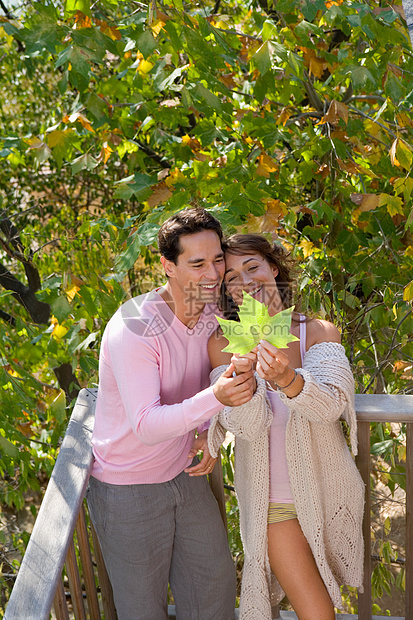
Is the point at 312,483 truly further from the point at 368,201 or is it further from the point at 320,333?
the point at 368,201

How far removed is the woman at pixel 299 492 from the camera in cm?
175

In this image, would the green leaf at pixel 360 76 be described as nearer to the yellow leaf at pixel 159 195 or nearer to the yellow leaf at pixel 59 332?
the yellow leaf at pixel 159 195

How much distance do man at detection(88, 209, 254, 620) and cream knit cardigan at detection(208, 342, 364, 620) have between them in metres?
0.13

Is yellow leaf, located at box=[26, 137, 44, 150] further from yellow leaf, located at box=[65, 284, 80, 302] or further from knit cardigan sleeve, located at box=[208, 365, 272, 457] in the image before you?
knit cardigan sleeve, located at box=[208, 365, 272, 457]

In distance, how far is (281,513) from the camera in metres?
1.83

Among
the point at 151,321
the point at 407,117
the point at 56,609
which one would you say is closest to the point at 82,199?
the point at 407,117

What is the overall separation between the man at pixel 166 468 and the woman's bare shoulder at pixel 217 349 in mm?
22

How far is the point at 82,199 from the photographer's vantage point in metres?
6.36

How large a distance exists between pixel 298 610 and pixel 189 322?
2.93 ft

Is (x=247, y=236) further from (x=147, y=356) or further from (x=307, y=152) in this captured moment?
(x=307, y=152)

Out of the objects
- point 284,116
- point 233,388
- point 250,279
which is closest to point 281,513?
point 233,388

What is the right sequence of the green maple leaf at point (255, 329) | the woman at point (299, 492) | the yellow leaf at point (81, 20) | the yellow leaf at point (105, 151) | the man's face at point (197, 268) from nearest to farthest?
the green maple leaf at point (255, 329) < the woman at point (299, 492) < the man's face at point (197, 268) < the yellow leaf at point (81, 20) < the yellow leaf at point (105, 151)

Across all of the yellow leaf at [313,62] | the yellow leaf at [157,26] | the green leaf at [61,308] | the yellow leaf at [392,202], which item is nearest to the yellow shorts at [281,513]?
the green leaf at [61,308]

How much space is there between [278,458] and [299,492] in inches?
4.8
